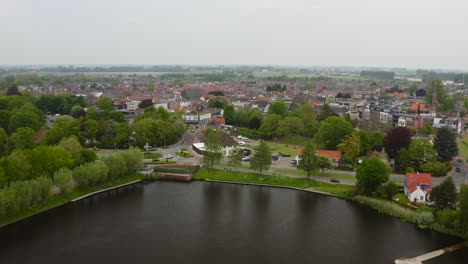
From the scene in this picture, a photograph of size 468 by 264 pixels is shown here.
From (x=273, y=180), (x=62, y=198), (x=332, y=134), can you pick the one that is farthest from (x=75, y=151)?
(x=332, y=134)

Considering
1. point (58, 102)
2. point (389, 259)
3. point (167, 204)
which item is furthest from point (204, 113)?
point (389, 259)

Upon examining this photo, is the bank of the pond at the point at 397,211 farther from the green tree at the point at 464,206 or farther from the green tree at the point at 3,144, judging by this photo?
the green tree at the point at 3,144

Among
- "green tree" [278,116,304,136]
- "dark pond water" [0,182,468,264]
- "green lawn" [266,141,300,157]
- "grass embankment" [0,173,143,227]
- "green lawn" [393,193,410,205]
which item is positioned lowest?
"dark pond water" [0,182,468,264]

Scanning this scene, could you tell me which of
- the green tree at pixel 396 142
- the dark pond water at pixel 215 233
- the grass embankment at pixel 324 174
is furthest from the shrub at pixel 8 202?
the green tree at pixel 396 142

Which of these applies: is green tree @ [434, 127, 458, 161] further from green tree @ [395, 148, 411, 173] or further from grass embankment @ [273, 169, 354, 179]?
grass embankment @ [273, 169, 354, 179]

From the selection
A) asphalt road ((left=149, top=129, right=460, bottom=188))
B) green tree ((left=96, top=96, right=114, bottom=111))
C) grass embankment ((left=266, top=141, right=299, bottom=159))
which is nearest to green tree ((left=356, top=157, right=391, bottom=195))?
asphalt road ((left=149, top=129, right=460, bottom=188))

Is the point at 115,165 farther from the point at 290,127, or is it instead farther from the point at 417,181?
the point at 290,127

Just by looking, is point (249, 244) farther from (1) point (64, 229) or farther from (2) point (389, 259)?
(1) point (64, 229)
